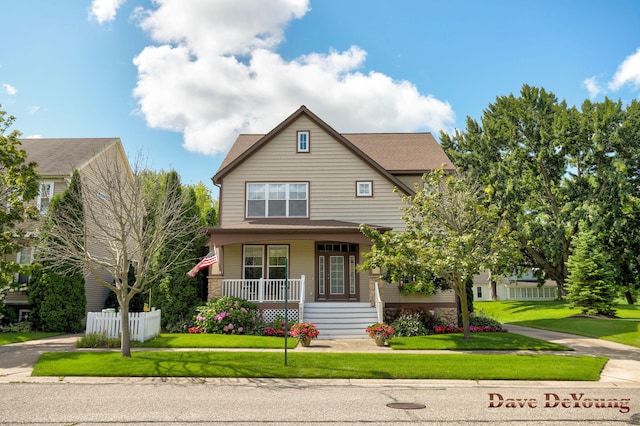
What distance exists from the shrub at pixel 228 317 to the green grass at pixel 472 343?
218 inches

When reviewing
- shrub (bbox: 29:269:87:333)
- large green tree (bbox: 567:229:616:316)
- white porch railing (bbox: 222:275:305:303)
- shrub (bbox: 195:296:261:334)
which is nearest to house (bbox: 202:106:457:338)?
white porch railing (bbox: 222:275:305:303)

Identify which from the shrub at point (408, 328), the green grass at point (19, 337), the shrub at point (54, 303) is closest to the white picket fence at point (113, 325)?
the green grass at point (19, 337)

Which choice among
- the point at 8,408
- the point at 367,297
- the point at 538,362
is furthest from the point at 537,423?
the point at 367,297

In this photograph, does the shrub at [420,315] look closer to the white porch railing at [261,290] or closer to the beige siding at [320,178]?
the beige siding at [320,178]

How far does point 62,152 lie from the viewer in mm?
25453

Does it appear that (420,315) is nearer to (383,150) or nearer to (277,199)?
(277,199)

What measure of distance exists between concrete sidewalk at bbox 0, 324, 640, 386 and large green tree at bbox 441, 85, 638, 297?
15479mm

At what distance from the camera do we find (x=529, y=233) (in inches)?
1342

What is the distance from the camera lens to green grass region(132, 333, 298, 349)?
46.9 feet

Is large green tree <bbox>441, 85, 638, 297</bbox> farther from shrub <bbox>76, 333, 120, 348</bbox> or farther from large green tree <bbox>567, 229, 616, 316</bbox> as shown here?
shrub <bbox>76, 333, 120, 348</bbox>

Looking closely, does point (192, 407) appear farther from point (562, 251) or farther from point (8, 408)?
point (562, 251)

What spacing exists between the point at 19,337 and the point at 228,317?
7888 millimetres

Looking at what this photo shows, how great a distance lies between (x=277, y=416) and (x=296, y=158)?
15.3 m

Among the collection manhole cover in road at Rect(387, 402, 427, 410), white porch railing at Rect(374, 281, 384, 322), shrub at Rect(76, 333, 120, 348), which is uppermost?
white porch railing at Rect(374, 281, 384, 322)
